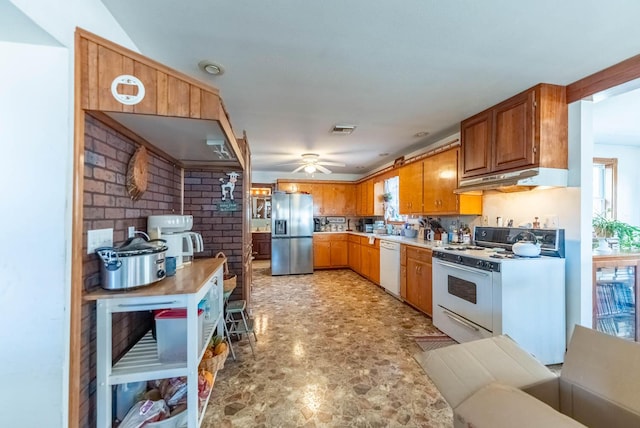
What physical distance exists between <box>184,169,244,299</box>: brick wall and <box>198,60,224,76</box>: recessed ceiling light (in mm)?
945

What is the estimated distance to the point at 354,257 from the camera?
19.7ft

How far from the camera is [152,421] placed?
1.37 m

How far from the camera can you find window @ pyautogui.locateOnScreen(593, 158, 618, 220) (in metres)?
3.68

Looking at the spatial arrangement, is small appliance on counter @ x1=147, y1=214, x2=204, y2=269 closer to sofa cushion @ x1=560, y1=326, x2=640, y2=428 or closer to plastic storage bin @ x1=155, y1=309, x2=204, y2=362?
plastic storage bin @ x1=155, y1=309, x2=204, y2=362

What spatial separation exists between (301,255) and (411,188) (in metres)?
2.76

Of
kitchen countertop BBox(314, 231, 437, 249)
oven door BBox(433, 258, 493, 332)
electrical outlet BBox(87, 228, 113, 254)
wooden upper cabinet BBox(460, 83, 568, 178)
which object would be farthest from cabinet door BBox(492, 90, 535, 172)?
electrical outlet BBox(87, 228, 113, 254)

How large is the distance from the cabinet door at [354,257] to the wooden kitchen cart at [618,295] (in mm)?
3635

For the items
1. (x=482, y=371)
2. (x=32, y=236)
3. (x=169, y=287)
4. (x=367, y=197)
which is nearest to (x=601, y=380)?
(x=482, y=371)

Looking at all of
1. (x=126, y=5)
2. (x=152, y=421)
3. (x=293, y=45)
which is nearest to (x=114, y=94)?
(x=126, y=5)

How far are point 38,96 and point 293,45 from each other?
51.1 inches

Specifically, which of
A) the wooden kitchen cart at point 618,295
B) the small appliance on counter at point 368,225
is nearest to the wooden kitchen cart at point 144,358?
the wooden kitchen cart at point 618,295

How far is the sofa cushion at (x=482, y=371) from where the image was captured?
29.5 inches

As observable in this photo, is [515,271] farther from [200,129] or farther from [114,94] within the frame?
[114,94]

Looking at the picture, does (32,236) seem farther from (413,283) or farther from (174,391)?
(413,283)
